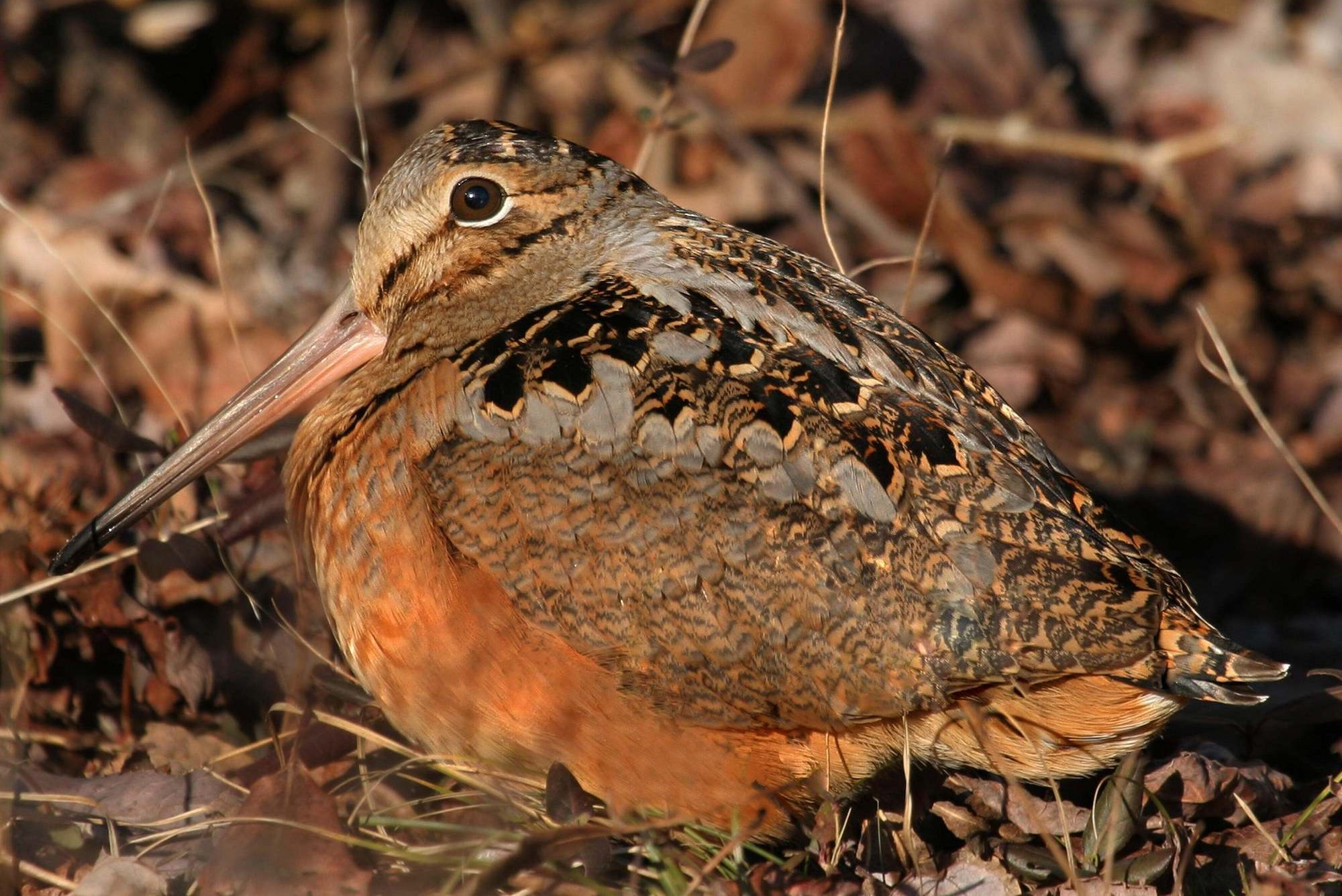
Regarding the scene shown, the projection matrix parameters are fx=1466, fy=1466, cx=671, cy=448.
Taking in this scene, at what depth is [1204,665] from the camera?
8.94 ft

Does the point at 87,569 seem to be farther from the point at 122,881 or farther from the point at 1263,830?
the point at 1263,830

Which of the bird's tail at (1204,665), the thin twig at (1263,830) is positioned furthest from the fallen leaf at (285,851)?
the thin twig at (1263,830)

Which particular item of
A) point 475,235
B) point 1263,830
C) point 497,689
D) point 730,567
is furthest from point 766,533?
point 1263,830

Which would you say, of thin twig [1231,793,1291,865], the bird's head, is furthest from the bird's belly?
thin twig [1231,793,1291,865]

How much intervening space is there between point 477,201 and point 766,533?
3.53 feet

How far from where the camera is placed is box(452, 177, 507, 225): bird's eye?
325cm

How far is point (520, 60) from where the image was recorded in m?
6.23

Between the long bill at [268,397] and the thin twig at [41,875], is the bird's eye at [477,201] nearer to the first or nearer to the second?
the long bill at [268,397]

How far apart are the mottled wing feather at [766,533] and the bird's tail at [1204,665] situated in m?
0.07

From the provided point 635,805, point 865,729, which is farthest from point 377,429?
point 865,729

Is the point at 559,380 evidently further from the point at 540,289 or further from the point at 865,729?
the point at 865,729

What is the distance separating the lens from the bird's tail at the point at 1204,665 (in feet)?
8.93

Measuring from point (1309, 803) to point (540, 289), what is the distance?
2.03 metres

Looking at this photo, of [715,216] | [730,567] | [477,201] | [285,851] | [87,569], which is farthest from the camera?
[715,216]
